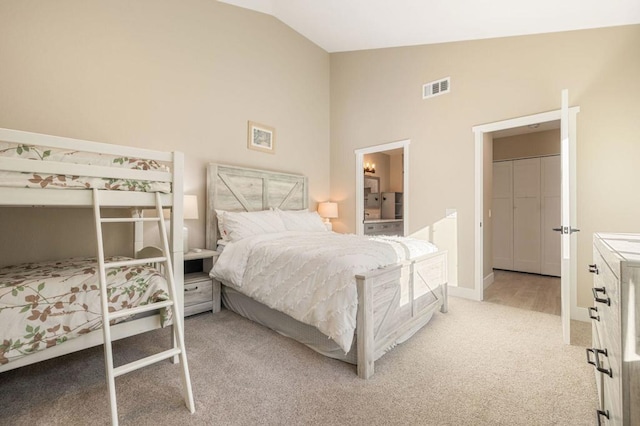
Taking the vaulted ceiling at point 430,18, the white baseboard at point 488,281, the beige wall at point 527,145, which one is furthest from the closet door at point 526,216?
the vaulted ceiling at point 430,18

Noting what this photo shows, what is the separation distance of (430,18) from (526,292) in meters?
3.85

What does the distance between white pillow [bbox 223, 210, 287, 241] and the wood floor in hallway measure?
2914 millimetres

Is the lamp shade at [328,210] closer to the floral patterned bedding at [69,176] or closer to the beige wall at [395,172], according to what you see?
the beige wall at [395,172]

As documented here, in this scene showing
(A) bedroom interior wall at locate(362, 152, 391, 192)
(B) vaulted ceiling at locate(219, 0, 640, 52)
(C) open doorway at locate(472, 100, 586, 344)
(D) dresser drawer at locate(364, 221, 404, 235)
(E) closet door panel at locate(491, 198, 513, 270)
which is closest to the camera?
(C) open doorway at locate(472, 100, 586, 344)

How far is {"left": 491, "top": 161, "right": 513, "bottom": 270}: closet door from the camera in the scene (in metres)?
5.60

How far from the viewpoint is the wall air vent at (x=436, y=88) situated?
4.02 metres

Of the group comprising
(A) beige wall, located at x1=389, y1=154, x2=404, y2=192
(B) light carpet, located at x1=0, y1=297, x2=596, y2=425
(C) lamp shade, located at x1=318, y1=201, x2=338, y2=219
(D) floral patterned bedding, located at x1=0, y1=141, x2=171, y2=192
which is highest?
(A) beige wall, located at x1=389, y1=154, x2=404, y2=192

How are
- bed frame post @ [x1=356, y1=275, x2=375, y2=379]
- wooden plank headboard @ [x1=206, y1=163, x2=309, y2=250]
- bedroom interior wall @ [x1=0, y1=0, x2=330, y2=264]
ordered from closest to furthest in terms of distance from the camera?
bed frame post @ [x1=356, y1=275, x2=375, y2=379]
bedroom interior wall @ [x1=0, y1=0, x2=330, y2=264]
wooden plank headboard @ [x1=206, y1=163, x2=309, y2=250]

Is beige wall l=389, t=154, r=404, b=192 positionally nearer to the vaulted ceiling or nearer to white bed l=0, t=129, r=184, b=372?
the vaulted ceiling

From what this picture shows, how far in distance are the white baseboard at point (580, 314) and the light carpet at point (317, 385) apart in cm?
65

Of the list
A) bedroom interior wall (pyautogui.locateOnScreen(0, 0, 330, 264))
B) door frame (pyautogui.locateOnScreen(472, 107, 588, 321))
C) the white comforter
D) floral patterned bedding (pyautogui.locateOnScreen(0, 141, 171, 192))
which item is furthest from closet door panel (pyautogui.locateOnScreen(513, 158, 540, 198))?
floral patterned bedding (pyautogui.locateOnScreen(0, 141, 171, 192))

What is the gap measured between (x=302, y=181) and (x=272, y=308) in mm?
2729

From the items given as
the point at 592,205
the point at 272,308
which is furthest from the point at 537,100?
the point at 272,308

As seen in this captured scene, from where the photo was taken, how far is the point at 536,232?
208 inches
